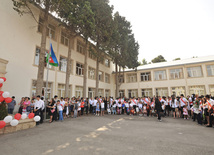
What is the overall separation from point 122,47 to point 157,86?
1119 cm

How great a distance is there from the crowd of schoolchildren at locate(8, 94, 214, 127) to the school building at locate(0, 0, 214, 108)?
3223 millimetres

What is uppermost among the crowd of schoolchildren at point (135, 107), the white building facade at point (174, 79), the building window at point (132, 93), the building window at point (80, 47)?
the building window at point (80, 47)

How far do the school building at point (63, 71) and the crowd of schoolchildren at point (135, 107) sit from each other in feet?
10.6

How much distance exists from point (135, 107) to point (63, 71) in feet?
34.3

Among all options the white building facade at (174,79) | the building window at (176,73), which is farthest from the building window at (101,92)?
the building window at (176,73)

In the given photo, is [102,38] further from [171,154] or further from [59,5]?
[171,154]

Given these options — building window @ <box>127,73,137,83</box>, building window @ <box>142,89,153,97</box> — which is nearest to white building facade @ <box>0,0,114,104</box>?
building window @ <box>127,73,137,83</box>

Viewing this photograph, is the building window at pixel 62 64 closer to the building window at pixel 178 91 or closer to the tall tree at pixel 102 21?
the tall tree at pixel 102 21

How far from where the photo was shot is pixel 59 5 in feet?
34.8

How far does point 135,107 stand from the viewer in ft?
44.4

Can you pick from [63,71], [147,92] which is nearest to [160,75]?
[147,92]

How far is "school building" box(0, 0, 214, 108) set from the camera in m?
10.9

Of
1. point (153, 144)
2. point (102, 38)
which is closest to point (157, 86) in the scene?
point (102, 38)

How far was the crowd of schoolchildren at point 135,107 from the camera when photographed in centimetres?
791
